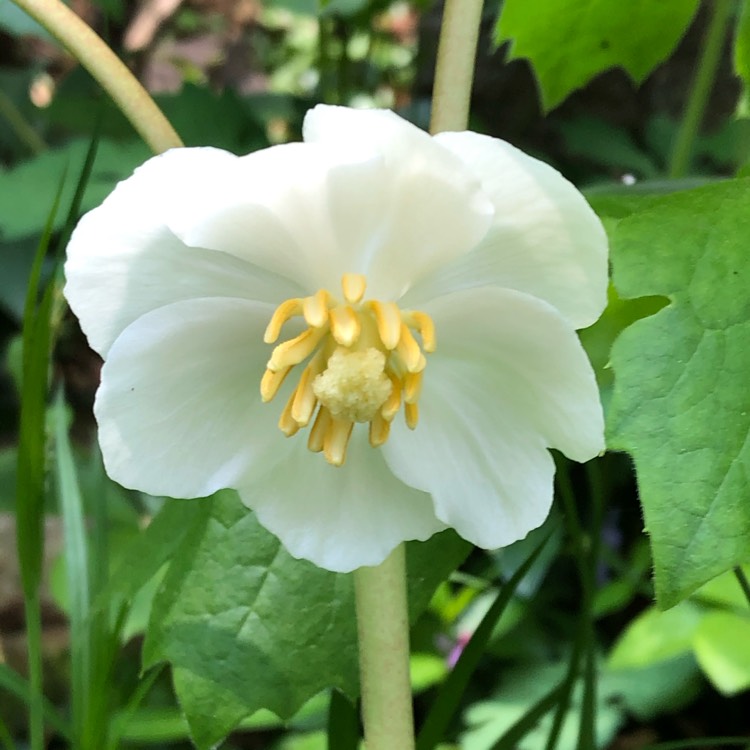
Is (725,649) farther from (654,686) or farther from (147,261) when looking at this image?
(147,261)

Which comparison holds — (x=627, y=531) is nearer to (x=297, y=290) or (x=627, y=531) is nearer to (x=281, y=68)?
(x=297, y=290)

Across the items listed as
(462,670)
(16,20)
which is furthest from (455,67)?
(16,20)

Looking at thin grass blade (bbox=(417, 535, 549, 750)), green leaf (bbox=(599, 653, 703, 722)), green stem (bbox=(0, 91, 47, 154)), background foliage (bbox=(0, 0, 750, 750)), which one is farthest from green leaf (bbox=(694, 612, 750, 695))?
green stem (bbox=(0, 91, 47, 154))

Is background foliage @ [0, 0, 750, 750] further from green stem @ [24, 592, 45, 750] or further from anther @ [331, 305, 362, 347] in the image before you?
anther @ [331, 305, 362, 347]

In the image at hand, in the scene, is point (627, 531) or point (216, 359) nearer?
point (216, 359)

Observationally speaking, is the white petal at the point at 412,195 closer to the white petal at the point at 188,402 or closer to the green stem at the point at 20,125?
the white petal at the point at 188,402

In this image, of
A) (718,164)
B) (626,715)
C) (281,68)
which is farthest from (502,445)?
(281,68)

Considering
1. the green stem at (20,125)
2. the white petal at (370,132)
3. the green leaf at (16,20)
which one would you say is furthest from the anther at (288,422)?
the green stem at (20,125)
